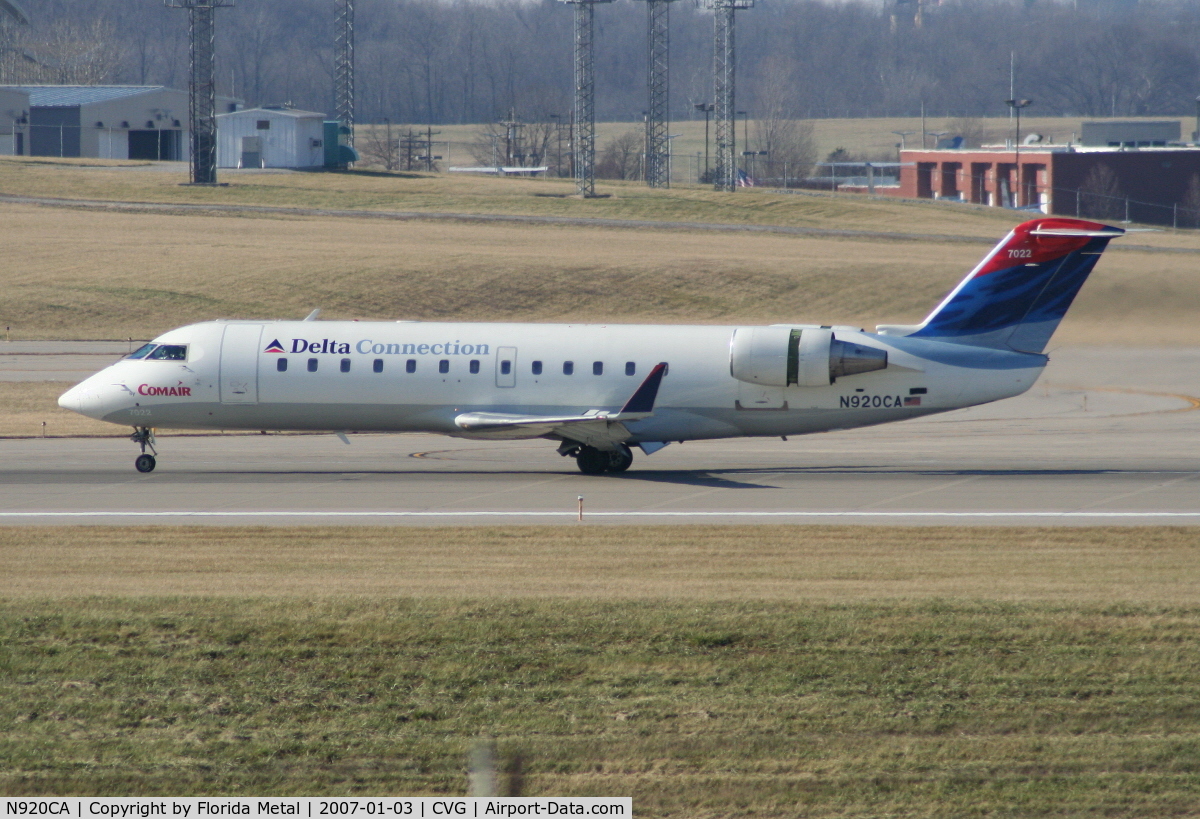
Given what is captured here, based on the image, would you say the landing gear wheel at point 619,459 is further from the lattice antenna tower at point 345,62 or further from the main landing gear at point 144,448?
the lattice antenna tower at point 345,62

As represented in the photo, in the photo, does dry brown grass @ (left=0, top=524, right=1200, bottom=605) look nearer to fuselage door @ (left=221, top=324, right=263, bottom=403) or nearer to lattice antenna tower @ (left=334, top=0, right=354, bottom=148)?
fuselage door @ (left=221, top=324, right=263, bottom=403)

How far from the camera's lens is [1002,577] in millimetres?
18438

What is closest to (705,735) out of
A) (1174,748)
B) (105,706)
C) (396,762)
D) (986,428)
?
(396,762)

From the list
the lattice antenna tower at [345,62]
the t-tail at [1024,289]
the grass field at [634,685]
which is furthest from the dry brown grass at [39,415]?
the lattice antenna tower at [345,62]

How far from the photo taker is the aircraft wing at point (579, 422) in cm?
2717

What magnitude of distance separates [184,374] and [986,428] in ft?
68.3

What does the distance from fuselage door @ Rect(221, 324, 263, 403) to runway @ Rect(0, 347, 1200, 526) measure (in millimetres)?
1725

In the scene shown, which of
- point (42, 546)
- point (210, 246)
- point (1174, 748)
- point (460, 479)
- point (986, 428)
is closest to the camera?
point (1174, 748)

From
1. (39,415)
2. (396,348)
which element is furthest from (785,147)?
(396,348)

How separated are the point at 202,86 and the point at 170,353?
65700mm

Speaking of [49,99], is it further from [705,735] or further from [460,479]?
[705,735]

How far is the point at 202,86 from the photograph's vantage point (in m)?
89.2

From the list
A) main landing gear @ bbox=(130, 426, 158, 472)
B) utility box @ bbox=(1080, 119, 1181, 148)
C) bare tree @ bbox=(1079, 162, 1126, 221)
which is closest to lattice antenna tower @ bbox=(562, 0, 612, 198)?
bare tree @ bbox=(1079, 162, 1126, 221)

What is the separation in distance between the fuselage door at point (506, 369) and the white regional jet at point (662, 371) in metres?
0.03
